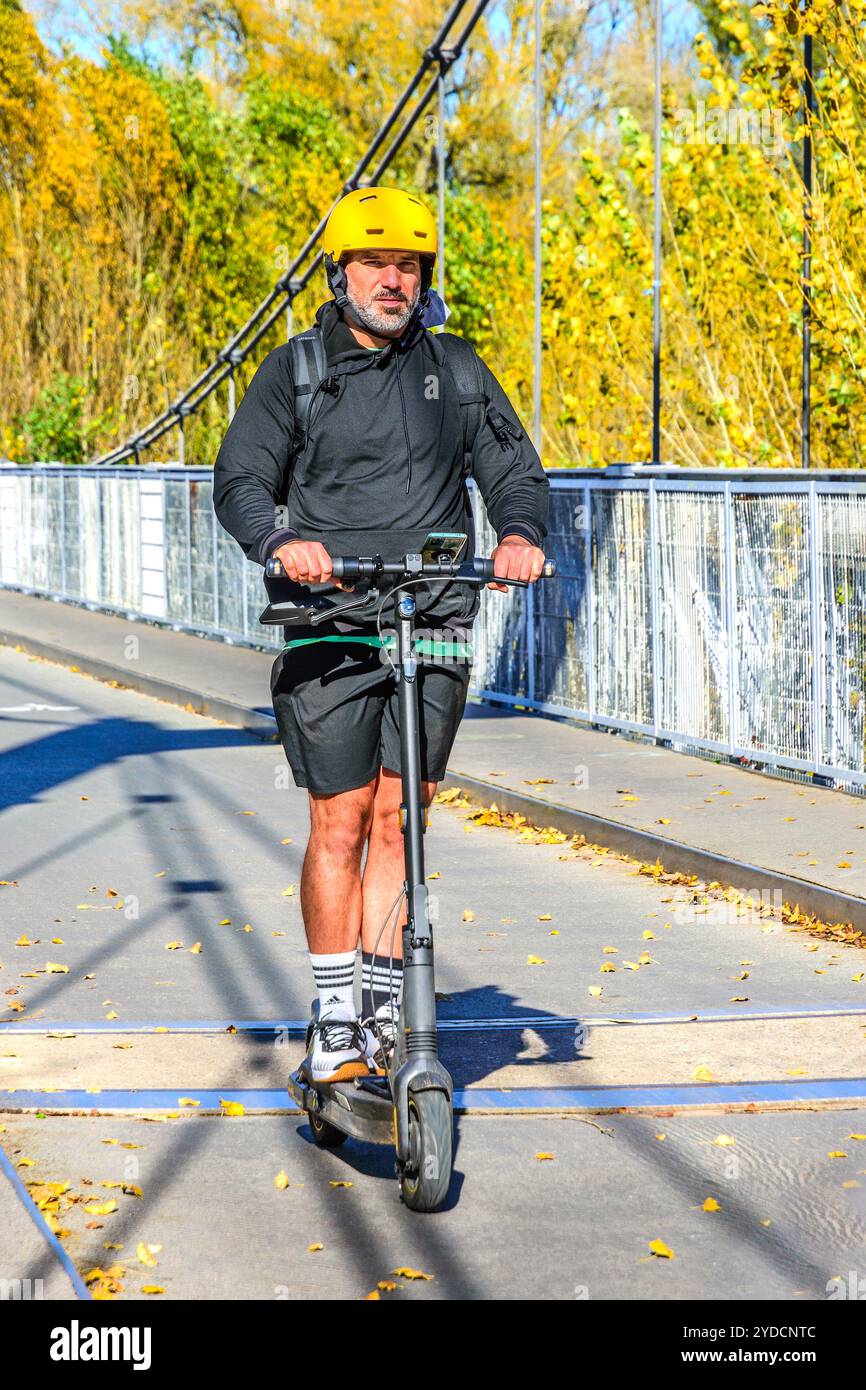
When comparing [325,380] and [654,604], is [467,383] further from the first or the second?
[654,604]

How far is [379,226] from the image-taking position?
455 centimetres

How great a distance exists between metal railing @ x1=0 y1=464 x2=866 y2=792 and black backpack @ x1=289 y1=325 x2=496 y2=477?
16.9 ft

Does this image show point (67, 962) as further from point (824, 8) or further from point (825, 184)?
point (825, 184)

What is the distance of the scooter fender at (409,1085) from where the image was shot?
428 centimetres

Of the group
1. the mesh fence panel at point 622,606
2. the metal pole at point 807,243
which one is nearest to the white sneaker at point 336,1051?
the mesh fence panel at point 622,606

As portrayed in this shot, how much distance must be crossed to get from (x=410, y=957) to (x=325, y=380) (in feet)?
4.07

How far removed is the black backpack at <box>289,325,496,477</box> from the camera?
182 inches

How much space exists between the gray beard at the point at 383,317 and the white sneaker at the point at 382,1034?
147 centimetres

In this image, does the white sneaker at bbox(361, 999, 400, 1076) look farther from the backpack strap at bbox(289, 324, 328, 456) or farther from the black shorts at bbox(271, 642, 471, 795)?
the backpack strap at bbox(289, 324, 328, 456)

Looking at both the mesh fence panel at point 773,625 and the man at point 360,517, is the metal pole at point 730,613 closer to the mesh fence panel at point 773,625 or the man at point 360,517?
the mesh fence panel at point 773,625

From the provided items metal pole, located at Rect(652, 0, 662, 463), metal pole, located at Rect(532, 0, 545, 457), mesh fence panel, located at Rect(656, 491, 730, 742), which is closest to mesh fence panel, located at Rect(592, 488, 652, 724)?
mesh fence panel, located at Rect(656, 491, 730, 742)

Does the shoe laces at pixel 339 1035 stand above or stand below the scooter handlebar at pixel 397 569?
below

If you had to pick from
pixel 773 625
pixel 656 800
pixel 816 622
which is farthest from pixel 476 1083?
pixel 773 625

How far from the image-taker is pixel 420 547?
4680 mm
